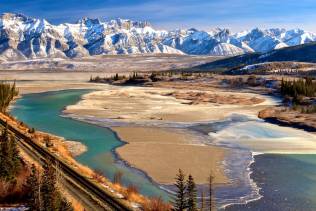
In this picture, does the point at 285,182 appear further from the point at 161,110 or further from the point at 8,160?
the point at 161,110

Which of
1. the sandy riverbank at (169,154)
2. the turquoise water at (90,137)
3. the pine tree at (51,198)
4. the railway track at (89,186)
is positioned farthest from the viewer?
the sandy riverbank at (169,154)

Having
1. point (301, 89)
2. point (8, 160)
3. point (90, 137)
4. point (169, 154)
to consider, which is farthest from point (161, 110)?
point (8, 160)

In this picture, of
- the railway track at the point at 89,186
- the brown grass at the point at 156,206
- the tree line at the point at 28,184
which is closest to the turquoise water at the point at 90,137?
the railway track at the point at 89,186

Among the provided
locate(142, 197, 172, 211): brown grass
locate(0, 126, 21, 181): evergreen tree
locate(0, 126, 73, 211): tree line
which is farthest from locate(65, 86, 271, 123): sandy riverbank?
locate(142, 197, 172, 211): brown grass

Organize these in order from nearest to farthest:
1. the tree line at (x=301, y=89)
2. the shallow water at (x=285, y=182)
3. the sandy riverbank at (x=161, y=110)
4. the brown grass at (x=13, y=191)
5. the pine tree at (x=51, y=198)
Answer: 1. the pine tree at (x=51, y=198)
2. the brown grass at (x=13, y=191)
3. the shallow water at (x=285, y=182)
4. the sandy riverbank at (x=161, y=110)
5. the tree line at (x=301, y=89)

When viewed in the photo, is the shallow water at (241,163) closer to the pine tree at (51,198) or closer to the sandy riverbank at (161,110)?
the sandy riverbank at (161,110)

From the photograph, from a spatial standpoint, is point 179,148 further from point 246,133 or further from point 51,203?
point 51,203

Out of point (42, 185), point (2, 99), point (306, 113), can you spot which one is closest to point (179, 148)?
point (42, 185)

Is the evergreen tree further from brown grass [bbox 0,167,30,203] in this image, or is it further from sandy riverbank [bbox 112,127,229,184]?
sandy riverbank [bbox 112,127,229,184]
